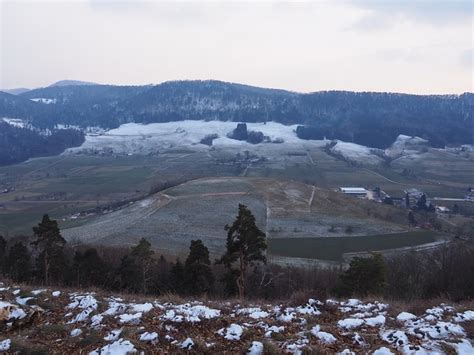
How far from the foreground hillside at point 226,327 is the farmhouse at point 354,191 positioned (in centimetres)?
10568

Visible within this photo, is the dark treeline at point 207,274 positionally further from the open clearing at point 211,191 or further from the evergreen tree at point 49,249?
the open clearing at point 211,191

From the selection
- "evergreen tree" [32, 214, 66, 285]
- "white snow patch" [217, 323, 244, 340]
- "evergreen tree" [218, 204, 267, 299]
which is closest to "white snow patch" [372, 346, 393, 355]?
"white snow patch" [217, 323, 244, 340]

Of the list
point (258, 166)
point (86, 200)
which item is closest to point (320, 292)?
point (86, 200)

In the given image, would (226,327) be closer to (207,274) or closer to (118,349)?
(118,349)

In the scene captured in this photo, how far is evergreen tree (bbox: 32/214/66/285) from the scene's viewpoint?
28.3m

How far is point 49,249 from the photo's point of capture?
2880 centimetres

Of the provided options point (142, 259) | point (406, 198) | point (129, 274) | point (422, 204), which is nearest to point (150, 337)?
point (142, 259)

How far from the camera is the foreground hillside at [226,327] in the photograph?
8680 millimetres

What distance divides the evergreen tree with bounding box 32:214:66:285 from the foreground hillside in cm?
1739

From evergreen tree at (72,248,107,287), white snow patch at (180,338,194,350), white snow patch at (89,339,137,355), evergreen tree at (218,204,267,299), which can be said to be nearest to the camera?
white snow patch at (89,339,137,355)

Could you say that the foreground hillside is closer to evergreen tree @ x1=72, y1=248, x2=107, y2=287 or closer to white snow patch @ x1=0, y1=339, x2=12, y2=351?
white snow patch @ x1=0, y1=339, x2=12, y2=351

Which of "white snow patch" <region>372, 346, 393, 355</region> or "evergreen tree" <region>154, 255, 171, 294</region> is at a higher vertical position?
"white snow patch" <region>372, 346, 393, 355</region>

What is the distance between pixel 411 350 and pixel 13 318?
9.06 meters

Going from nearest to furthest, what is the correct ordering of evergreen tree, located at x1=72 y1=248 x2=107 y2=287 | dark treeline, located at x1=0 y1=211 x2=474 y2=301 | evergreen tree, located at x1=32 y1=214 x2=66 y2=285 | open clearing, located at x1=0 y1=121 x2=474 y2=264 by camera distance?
1. dark treeline, located at x1=0 y1=211 x2=474 y2=301
2. evergreen tree, located at x1=32 y1=214 x2=66 y2=285
3. evergreen tree, located at x1=72 y1=248 x2=107 y2=287
4. open clearing, located at x1=0 y1=121 x2=474 y2=264
